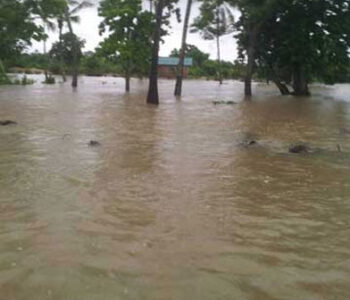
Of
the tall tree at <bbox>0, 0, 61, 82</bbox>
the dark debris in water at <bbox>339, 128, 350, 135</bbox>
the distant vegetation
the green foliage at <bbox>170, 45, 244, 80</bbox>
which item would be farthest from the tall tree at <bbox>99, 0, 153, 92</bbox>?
the green foliage at <bbox>170, 45, 244, 80</bbox>

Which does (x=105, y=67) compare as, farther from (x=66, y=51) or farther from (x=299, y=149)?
(x=299, y=149)

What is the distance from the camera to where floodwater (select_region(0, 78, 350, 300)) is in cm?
443

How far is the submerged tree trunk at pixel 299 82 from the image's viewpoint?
→ 40.3 m

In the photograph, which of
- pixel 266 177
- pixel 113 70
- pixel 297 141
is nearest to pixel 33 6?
pixel 297 141

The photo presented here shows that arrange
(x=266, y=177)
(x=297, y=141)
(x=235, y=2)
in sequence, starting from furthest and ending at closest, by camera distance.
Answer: (x=235, y=2), (x=297, y=141), (x=266, y=177)

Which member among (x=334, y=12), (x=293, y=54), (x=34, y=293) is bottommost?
(x=34, y=293)

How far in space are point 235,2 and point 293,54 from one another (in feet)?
21.4

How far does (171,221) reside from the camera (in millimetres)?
6070

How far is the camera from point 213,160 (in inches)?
398

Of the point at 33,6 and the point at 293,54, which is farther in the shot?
the point at 293,54

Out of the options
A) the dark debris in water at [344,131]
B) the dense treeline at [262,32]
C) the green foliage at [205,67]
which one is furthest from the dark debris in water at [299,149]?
the green foliage at [205,67]

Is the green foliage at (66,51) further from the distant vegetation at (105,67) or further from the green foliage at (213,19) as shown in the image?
the green foliage at (213,19)

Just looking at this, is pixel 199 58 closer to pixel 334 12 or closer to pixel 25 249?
pixel 334 12

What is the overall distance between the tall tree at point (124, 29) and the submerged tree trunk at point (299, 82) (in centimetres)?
1136
